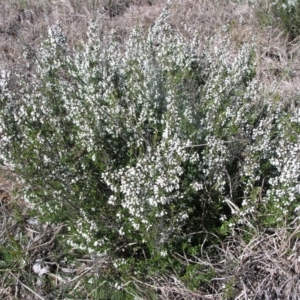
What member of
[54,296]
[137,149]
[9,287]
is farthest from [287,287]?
[9,287]

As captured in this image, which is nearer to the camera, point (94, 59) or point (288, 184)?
point (288, 184)

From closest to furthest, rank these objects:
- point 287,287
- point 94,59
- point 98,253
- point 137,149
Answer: point 287,287, point 98,253, point 137,149, point 94,59

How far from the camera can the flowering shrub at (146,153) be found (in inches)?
111

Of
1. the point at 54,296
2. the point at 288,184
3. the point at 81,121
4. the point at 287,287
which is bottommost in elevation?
the point at 54,296

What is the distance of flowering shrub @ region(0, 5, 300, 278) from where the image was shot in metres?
2.82

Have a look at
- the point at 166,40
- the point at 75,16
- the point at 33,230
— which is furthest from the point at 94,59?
the point at 75,16

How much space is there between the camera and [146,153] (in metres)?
3.00

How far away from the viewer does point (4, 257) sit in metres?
3.41

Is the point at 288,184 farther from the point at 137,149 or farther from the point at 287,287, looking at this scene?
the point at 137,149

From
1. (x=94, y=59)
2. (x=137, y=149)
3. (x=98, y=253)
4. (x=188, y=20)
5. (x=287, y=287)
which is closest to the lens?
(x=287, y=287)

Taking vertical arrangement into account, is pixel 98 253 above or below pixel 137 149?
below

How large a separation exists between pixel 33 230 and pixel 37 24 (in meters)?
2.90

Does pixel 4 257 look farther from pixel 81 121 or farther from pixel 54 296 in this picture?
pixel 81 121

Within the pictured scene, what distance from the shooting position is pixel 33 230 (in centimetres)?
357
